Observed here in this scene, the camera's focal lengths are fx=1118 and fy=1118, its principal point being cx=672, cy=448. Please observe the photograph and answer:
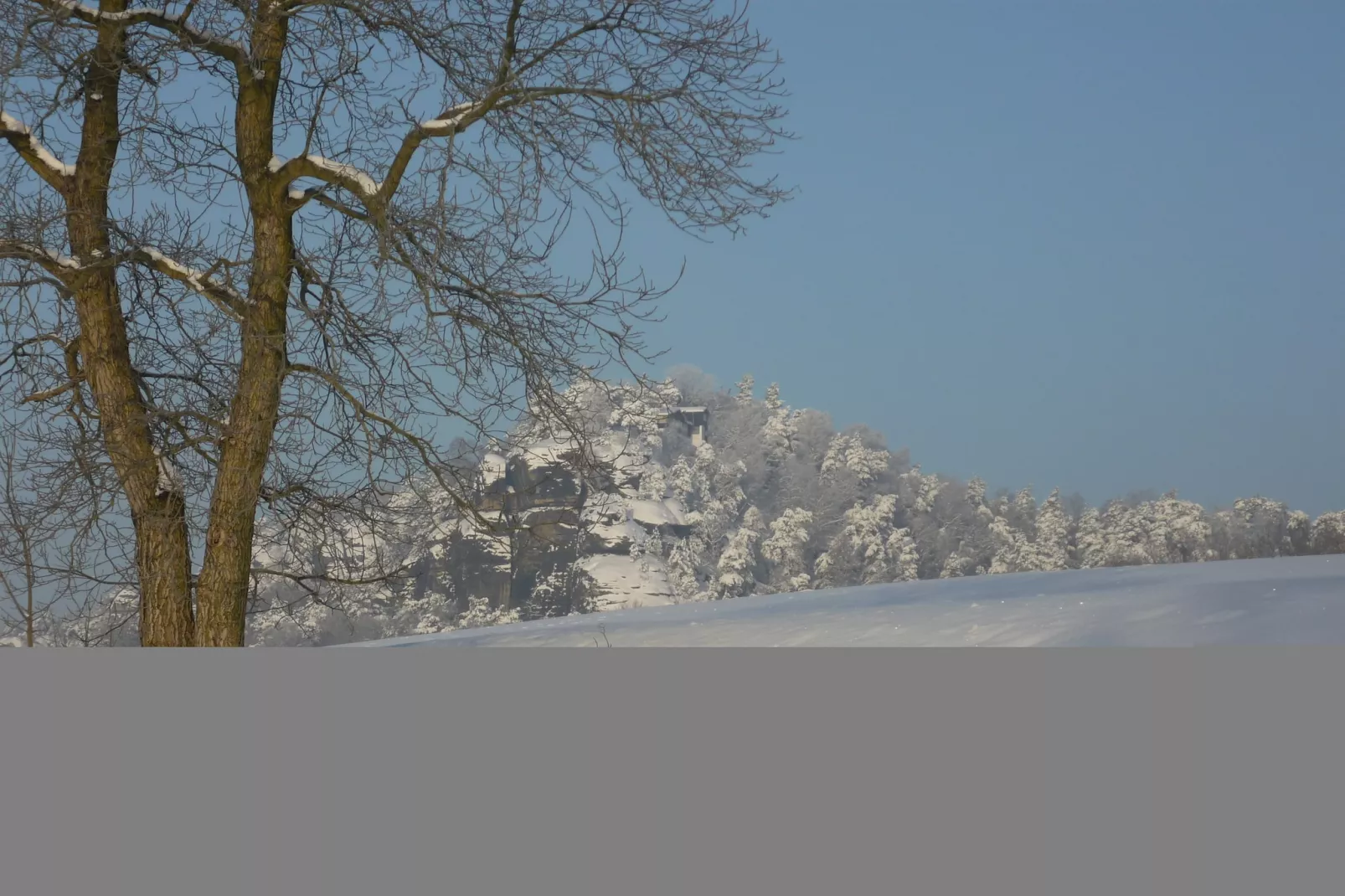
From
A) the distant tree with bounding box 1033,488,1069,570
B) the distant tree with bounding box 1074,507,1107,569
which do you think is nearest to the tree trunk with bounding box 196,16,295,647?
the distant tree with bounding box 1074,507,1107,569

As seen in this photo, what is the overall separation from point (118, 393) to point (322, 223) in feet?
Answer: 3.94

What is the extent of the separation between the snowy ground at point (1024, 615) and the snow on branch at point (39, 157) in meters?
2.62

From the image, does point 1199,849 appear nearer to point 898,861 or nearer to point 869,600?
point 898,861

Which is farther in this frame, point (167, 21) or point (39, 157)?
point (39, 157)

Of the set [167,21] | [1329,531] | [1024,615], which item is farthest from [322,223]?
[1329,531]

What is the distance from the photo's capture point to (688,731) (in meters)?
1.83

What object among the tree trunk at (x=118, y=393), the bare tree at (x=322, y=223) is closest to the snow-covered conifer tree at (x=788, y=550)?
the bare tree at (x=322, y=223)

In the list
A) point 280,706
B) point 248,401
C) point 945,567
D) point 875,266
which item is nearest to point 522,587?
point 875,266

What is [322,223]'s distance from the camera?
17.1ft

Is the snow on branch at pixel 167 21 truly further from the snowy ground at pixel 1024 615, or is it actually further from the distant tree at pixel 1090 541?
the distant tree at pixel 1090 541

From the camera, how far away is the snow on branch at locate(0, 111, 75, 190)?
16.7 feet

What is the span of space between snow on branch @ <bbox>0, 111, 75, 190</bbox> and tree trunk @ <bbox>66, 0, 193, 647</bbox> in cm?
6

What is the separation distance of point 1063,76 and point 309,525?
62.2 ft

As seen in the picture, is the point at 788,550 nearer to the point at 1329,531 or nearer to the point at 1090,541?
the point at 1090,541
